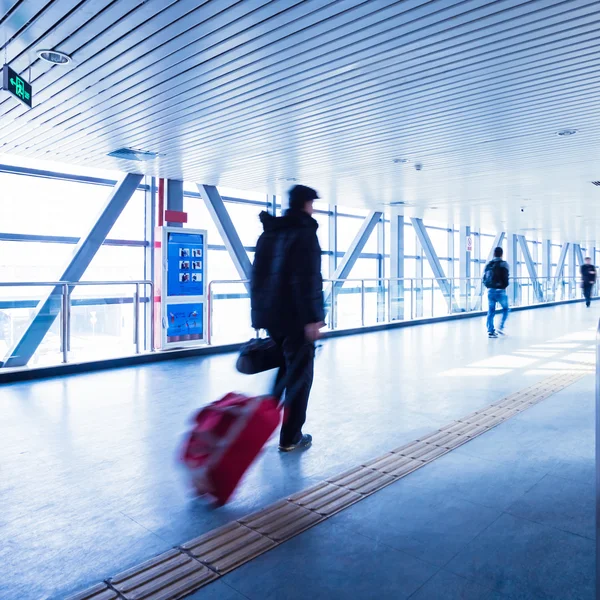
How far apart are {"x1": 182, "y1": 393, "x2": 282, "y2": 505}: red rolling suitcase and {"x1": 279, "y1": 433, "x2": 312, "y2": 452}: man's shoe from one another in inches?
31.3

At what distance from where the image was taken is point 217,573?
82.6 inches

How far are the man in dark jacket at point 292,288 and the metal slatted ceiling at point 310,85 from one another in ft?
5.07

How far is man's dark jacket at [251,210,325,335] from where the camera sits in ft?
10.5

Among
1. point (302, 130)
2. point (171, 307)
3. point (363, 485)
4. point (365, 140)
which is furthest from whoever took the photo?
point (171, 307)

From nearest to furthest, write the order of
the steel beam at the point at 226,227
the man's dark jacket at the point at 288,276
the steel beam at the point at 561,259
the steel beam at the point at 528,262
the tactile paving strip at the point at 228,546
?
the tactile paving strip at the point at 228,546 → the man's dark jacket at the point at 288,276 → the steel beam at the point at 226,227 → the steel beam at the point at 528,262 → the steel beam at the point at 561,259

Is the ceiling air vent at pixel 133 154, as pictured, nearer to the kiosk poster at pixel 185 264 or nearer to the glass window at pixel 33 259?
the kiosk poster at pixel 185 264

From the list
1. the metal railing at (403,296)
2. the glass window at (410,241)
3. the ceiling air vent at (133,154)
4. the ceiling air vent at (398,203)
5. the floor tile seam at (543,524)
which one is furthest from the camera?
the glass window at (410,241)

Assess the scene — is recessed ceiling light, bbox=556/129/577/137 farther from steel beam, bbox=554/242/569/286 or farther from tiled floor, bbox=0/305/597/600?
steel beam, bbox=554/242/569/286

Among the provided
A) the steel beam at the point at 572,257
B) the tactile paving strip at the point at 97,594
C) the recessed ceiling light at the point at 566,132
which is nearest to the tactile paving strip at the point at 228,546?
the tactile paving strip at the point at 97,594

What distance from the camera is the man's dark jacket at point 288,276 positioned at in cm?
320

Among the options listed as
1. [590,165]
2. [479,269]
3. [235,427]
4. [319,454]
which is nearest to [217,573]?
[235,427]

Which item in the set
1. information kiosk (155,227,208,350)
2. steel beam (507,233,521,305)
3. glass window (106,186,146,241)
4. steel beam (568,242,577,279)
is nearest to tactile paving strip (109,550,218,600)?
information kiosk (155,227,208,350)

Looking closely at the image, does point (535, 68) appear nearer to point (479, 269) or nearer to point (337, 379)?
point (337, 379)

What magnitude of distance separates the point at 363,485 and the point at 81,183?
28.9ft
